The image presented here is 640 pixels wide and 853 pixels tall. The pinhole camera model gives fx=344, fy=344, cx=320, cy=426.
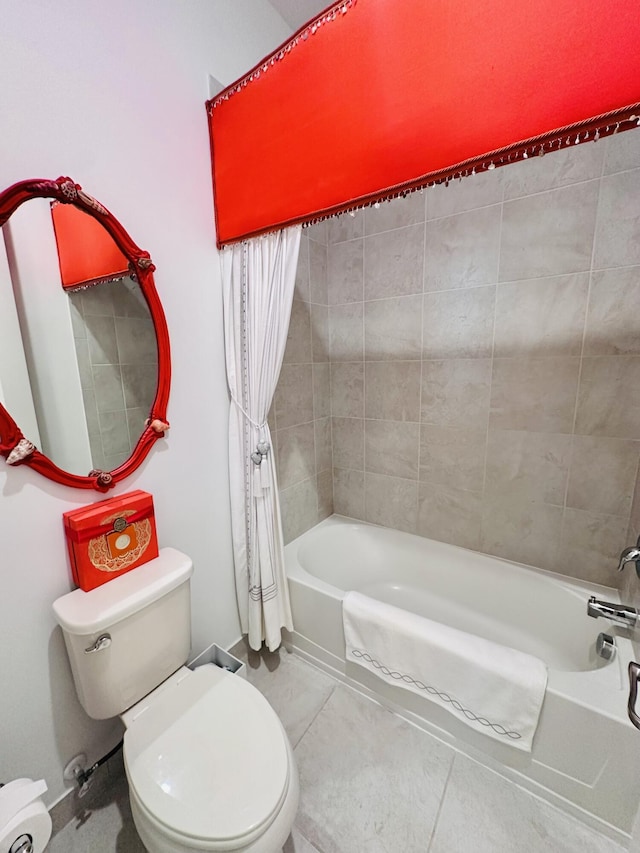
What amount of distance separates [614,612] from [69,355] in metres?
2.07

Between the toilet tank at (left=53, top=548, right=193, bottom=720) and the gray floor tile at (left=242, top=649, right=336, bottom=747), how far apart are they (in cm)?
61

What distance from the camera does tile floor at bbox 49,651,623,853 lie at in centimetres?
105

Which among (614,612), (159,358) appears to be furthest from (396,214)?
(614,612)

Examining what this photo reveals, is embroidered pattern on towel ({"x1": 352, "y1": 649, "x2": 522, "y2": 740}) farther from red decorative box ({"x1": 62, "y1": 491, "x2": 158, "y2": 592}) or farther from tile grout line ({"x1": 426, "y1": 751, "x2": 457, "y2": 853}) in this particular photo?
red decorative box ({"x1": 62, "y1": 491, "x2": 158, "y2": 592})

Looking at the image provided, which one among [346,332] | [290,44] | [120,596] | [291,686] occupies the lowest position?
[291,686]

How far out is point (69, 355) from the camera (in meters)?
1.00

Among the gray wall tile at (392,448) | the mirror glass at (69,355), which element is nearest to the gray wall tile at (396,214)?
the gray wall tile at (392,448)

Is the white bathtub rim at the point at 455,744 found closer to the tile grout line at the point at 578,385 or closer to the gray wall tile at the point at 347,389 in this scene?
the tile grout line at the point at 578,385

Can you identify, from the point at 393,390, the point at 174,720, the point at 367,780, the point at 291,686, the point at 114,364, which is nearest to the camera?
the point at 174,720

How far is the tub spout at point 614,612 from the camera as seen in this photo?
1264 millimetres

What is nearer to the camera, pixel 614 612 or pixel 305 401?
pixel 614 612

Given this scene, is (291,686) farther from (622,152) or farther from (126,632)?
(622,152)

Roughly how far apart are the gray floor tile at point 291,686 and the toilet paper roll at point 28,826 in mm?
863

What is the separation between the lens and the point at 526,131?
70 centimetres
